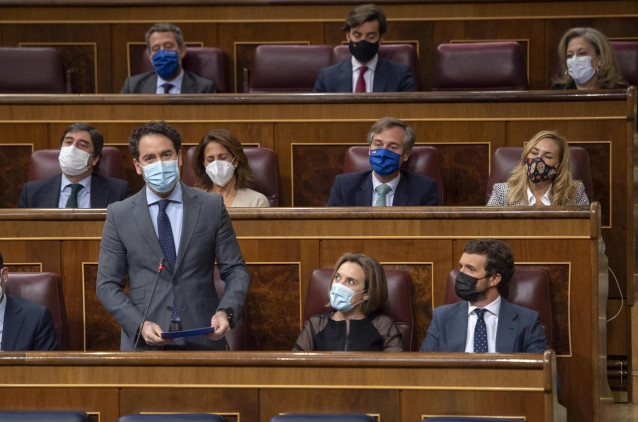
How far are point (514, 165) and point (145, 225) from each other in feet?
3.06

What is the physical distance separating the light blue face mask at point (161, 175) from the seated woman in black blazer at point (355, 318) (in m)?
0.33

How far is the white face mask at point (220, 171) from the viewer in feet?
7.14

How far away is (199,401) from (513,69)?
1638mm

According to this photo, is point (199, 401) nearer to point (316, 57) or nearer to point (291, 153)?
point (291, 153)

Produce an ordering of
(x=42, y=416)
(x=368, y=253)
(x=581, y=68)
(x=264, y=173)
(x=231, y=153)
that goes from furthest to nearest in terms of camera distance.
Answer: (x=581, y=68) < (x=264, y=173) < (x=231, y=153) < (x=368, y=253) < (x=42, y=416)

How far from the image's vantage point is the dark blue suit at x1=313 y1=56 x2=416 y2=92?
2676 millimetres

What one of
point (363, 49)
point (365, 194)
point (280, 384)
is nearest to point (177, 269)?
point (280, 384)

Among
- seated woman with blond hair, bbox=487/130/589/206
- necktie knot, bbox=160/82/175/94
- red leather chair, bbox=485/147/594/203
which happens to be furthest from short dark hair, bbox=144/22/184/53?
seated woman with blond hair, bbox=487/130/589/206

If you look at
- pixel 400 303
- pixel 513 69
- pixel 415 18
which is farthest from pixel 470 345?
pixel 415 18

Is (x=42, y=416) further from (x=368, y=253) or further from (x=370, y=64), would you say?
(x=370, y=64)

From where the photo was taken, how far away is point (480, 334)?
1.75m

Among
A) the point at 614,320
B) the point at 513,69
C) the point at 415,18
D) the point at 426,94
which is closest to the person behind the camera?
the point at 614,320

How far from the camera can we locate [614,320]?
222cm

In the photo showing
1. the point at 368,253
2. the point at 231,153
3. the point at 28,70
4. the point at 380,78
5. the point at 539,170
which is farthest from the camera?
the point at 28,70
